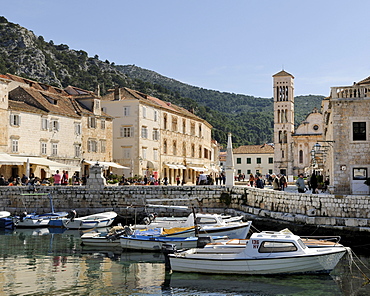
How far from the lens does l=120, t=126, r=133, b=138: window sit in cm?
5241

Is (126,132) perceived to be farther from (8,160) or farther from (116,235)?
(116,235)

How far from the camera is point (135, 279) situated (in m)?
16.1

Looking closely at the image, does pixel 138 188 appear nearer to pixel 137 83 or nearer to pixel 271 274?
pixel 271 274

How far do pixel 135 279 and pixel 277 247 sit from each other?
497cm

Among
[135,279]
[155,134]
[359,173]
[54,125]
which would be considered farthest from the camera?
[155,134]

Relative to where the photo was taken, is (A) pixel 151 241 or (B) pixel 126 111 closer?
(A) pixel 151 241

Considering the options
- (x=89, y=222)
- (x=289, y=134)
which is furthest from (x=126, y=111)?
(x=289, y=134)

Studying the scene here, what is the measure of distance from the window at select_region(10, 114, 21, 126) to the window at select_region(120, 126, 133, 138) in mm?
14668

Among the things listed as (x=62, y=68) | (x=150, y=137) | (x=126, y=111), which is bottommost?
(x=150, y=137)

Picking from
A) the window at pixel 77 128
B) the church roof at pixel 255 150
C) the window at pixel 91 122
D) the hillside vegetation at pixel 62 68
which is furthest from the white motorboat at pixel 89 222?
the church roof at pixel 255 150

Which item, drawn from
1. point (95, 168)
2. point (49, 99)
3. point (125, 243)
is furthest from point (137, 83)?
point (125, 243)

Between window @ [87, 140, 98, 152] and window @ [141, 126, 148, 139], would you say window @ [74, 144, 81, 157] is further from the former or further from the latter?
window @ [141, 126, 148, 139]

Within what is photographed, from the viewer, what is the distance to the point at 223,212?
102 ft

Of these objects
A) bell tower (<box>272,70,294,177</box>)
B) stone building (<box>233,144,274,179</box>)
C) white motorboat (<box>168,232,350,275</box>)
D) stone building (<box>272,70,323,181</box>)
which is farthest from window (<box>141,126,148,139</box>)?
stone building (<box>233,144,274,179</box>)
